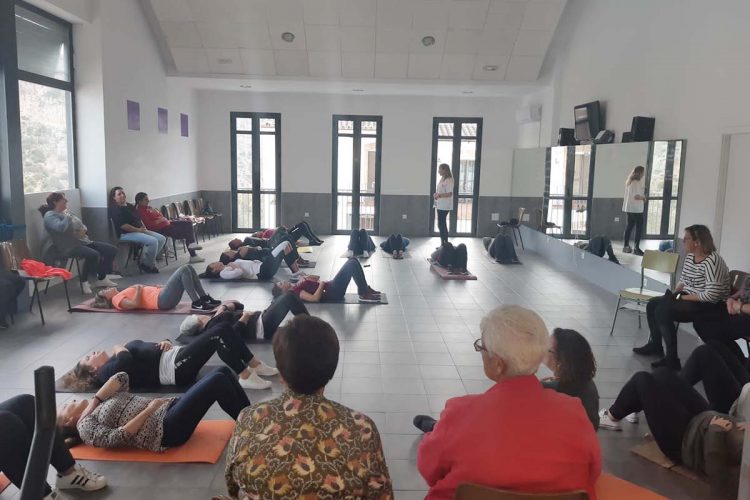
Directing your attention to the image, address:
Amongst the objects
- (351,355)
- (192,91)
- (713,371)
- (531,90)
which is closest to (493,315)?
(713,371)

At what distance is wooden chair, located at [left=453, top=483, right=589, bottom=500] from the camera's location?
172 centimetres

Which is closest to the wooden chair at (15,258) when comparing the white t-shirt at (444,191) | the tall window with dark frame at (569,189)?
the white t-shirt at (444,191)

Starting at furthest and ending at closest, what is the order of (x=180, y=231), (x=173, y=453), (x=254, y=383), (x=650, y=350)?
(x=180, y=231) → (x=650, y=350) → (x=254, y=383) → (x=173, y=453)

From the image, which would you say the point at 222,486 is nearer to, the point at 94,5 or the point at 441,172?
the point at 94,5

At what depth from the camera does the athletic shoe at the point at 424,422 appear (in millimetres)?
3656

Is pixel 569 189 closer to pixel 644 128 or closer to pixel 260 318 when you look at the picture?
pixel 644 128

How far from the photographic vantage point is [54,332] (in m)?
5.61

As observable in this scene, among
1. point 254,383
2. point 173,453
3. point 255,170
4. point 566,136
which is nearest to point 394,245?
point 566,136

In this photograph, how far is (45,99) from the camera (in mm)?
7402

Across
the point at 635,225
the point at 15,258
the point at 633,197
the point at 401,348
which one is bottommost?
the point at 401,348

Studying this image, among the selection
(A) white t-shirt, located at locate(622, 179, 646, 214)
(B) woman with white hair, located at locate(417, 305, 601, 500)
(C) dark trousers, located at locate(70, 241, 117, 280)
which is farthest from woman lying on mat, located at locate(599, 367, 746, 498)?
(C) dark trousers, located at locate(70, 241, 117, 280)

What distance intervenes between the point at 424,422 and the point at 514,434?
74.8 inches

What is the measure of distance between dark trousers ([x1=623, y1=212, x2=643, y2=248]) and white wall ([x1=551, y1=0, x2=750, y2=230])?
69 cm

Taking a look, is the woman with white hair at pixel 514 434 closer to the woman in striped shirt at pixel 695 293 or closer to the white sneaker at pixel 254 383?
the white sneaker at pixel 254 383
